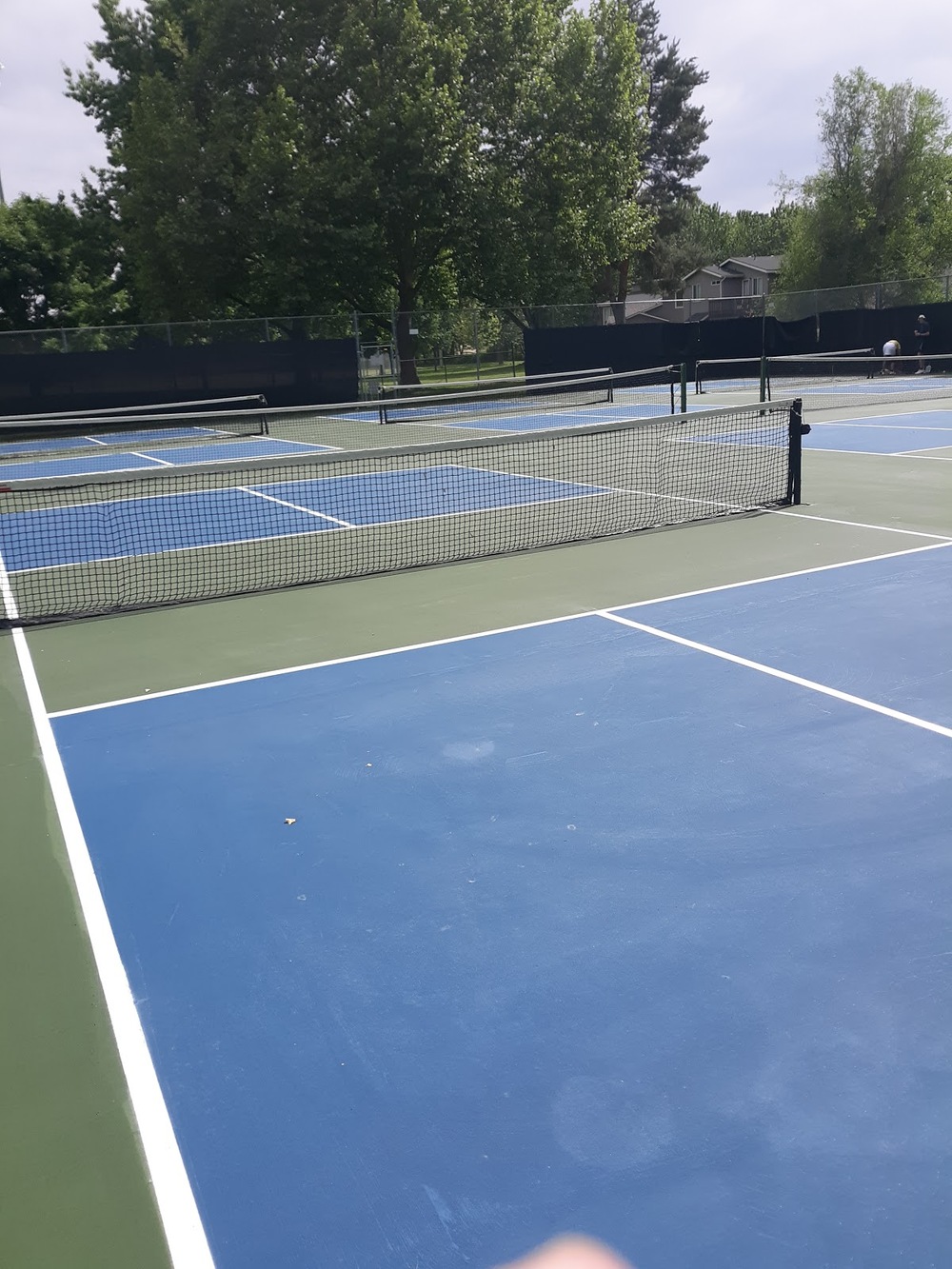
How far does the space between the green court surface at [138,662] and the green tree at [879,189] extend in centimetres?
4059

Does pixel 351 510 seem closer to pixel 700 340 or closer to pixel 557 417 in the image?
pixel 557 417

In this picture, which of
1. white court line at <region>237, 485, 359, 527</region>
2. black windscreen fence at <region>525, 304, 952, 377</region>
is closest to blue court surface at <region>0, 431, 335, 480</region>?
white court line at <region>237, 485, 359, 527</region>

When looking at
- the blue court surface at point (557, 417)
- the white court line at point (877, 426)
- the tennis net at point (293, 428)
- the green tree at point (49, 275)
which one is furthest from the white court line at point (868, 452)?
the green tree at point (49, 275)

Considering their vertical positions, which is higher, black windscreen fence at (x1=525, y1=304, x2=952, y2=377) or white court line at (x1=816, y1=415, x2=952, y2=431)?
black windscreen fence at (x1=525, y1=304, x2=952, y2=377)

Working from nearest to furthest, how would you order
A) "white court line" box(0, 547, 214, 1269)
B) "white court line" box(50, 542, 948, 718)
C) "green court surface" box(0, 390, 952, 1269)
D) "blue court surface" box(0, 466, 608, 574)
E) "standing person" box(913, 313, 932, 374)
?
"white court line" box(0, 547, 214, 1269) < "green court surface" box(0, 390, 952, 1269) < "white court line" box(50, 542, 948, 718) < "blue court surface" box(0, 466, 608, 574) < "standing person" box(913, 313, 932, 374)

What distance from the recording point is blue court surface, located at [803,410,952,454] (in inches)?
627

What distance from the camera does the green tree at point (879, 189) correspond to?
49.2 metres

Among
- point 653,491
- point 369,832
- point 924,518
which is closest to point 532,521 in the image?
point 653,491

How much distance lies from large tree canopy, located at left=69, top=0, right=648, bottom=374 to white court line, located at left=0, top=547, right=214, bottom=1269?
101 ft

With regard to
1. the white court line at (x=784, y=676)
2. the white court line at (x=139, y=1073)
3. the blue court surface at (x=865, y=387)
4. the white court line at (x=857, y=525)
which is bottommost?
the white court line at (x=139, y=1073)

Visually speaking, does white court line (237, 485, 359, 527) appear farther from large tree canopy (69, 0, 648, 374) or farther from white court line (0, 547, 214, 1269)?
large tree canopy (69, 0, 648, 374)

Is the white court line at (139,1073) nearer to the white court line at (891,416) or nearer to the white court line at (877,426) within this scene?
the white court line at (877,426)

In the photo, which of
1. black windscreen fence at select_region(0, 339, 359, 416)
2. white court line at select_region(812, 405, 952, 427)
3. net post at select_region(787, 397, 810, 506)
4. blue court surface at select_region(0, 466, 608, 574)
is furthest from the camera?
→ black windscreen fence at select_region(0, 339, 359, 416)

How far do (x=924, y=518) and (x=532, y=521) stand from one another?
3.83 meters
